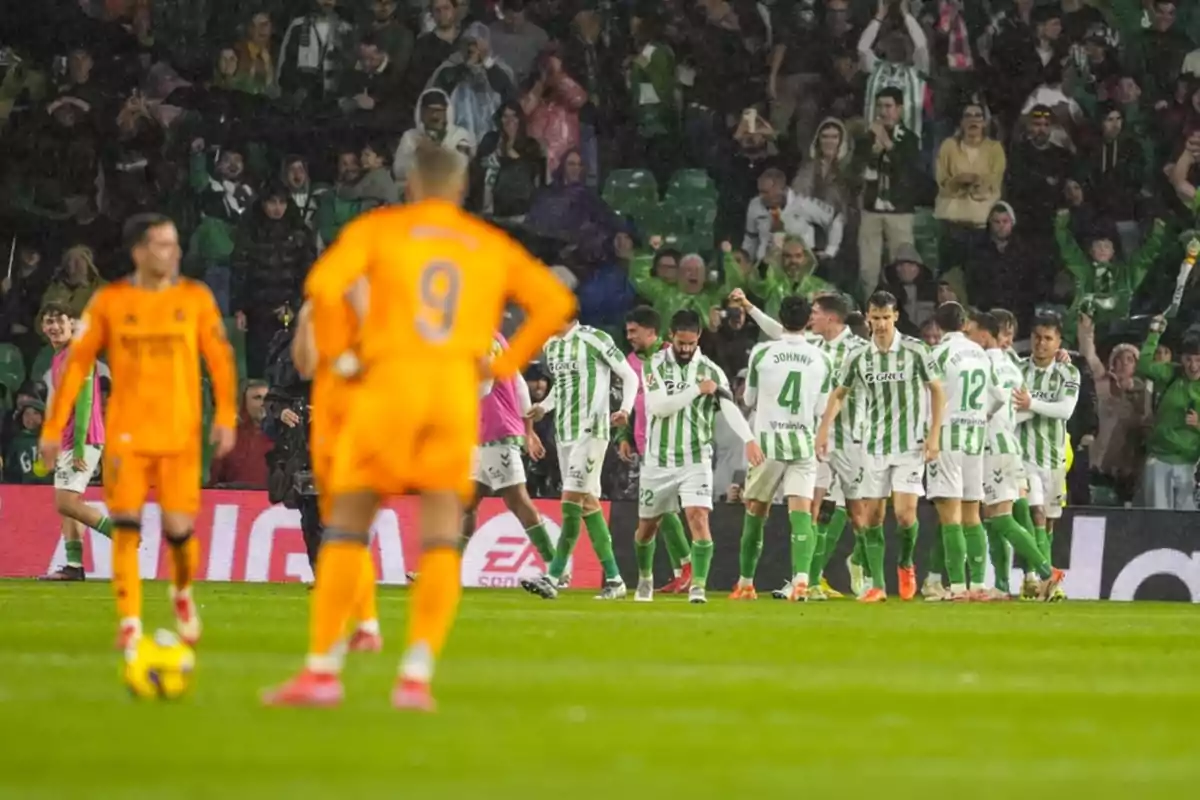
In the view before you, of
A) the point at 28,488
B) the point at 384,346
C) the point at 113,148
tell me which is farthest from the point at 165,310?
the point at 113,148

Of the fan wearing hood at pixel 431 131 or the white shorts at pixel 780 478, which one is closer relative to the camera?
the white shorts at pixel 780 478

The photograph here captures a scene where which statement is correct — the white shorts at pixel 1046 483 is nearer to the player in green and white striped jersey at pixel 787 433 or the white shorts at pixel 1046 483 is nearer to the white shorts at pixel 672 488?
the player in green and white striped jersey at pixel 787 433

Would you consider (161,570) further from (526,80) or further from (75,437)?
(526,80)

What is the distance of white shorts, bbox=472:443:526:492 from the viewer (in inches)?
760

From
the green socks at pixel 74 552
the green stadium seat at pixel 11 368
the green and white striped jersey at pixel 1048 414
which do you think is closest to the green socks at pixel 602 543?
the green and white striped jersey at pixel 1048 414

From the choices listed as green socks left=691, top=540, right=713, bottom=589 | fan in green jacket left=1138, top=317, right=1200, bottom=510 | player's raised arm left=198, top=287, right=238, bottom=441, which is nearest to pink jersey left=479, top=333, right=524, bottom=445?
green socks left=691, top=540, right=713, bottom=589

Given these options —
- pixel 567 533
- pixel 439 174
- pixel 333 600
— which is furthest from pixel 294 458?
pixel 333 600

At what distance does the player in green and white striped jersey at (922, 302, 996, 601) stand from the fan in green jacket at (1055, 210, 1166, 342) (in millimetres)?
4034

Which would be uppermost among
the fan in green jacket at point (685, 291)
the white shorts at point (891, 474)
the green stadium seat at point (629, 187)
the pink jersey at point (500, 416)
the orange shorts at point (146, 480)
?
the green stadium seat at point (629, 187)

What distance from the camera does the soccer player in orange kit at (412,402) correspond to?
8.19 m

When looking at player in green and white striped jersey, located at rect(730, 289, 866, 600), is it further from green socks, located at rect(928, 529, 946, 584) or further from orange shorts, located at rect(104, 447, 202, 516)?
orange shorts, located at rect(104, 447, 202, 516)

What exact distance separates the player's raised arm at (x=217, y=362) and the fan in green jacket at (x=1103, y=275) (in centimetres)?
1517

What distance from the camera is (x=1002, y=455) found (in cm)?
2141

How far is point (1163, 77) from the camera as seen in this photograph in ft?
85.9
